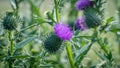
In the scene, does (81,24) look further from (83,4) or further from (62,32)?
(62,32)

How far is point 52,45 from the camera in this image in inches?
129

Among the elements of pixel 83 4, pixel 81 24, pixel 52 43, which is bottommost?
pixel 52 43

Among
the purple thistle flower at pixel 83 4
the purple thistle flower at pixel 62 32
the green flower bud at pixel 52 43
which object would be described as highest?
the purple thistle flower at pixel 83 4

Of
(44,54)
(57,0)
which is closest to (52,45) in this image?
(44,54)

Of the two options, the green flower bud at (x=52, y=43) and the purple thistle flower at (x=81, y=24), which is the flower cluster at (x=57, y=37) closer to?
the green flower bud at (x=52, y=43)

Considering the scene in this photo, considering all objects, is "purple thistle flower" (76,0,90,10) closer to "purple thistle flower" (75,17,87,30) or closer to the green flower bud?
"purple thistle flower" (75,17,87,30)

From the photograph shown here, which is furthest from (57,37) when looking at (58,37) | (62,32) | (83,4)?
(83,4)

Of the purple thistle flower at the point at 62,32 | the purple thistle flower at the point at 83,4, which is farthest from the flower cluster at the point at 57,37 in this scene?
the purple thistle flower at the point at 83,4

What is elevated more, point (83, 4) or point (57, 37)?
point (83, 4)

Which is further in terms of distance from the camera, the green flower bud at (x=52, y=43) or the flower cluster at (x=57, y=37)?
the green flower bud at (x=52, y=43)

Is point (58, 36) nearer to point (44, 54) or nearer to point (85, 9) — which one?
point (44, 54)

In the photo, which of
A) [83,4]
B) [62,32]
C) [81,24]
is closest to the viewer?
[62,32]

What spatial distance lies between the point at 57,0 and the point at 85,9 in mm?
364

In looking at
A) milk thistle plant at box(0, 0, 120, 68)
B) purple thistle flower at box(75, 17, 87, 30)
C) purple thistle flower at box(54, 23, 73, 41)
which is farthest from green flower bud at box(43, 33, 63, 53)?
purple thistle flower at box(75, 17, 87, 30)
